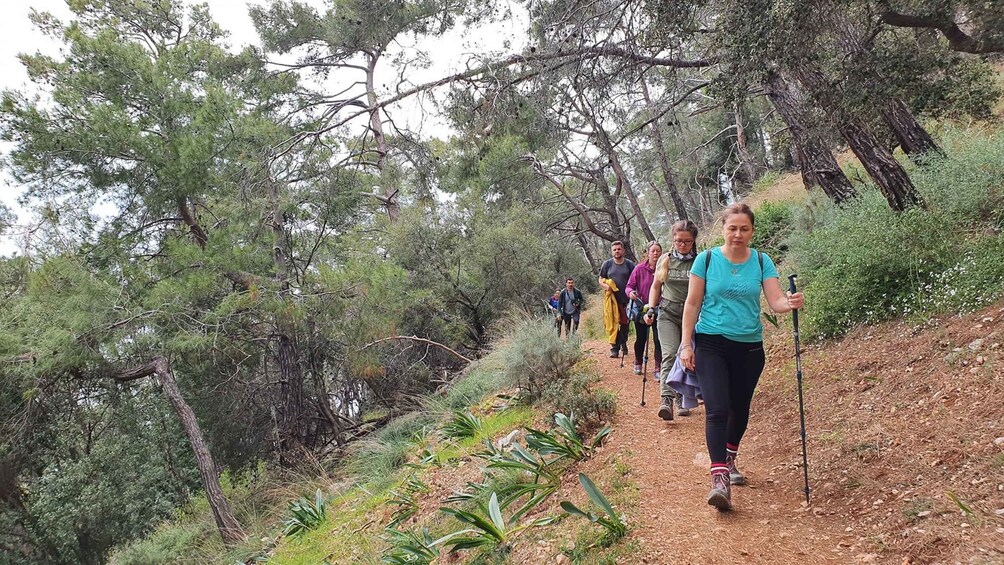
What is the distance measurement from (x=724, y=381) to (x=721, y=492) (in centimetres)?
65

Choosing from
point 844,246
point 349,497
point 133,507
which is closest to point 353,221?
point 349,497

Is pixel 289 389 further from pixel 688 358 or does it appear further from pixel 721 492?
pixel 721 492

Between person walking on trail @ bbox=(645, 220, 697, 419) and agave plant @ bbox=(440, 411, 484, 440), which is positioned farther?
agave plant @ bbox=(440, 411, 484, 440)

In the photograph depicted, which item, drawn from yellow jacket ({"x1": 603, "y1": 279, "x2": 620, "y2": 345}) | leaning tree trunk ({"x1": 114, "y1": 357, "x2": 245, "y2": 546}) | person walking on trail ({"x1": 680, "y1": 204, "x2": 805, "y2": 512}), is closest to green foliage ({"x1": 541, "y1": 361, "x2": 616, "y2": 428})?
yellow jacket ({"x1": 603, "y1": 279, "x2": 620, "y2": 345})

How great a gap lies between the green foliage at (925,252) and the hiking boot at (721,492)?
9.71ft

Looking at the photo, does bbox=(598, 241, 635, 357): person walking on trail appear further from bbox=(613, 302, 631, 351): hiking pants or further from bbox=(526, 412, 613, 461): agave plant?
bbox=(526, 412, 613, 461): agave plant

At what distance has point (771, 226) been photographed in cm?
1159

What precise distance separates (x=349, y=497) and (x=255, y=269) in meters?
4.88

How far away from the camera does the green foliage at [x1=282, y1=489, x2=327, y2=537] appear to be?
23.4 feet

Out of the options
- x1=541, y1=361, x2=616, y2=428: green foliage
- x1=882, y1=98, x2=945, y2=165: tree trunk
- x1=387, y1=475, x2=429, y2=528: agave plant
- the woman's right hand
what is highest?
x1=882, y1=98, x2=945, y2=165: tree trunk

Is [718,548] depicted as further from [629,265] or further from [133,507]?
[133,507]

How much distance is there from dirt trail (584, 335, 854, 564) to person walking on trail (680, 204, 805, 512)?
0.68 ft

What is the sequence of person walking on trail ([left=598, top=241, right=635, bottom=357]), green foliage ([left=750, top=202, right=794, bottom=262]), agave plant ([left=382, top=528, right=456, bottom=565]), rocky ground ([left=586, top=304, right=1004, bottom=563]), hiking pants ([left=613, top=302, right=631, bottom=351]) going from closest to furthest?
rocky ground ([left=586, top=304, right=1004, bottom=563]) → agave plant ([left=382, top=528, right=456, bottom=565]) → person walking on trail ([left=598, top=241, right=635, bottom=357]) → hiking pants ([left=613, top=302, right=631, bottom=351]) → green foliage ([left=750, top=202, right=794, bottom=262])

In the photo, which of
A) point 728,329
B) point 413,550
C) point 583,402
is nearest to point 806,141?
point 583,402
